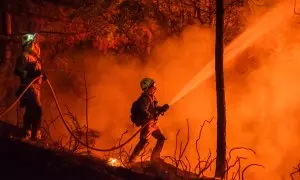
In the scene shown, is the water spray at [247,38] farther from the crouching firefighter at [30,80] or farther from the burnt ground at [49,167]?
the burnt ground at [49,167]

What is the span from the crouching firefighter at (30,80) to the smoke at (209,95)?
4573 millimetres

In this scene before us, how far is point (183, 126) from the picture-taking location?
13.8 m

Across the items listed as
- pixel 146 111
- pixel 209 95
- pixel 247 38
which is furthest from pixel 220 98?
pixel 247 38

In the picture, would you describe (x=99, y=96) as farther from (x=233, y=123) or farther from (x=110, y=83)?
(x=233, y=123)

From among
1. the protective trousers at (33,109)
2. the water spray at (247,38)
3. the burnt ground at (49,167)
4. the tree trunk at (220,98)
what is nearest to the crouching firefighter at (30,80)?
the protective trousers at (33,109)

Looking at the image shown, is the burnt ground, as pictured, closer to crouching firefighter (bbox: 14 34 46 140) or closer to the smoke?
crouching firefighter (bbox: 14 34 46 140)

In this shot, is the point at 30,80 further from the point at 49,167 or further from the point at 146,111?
the point at 49,167

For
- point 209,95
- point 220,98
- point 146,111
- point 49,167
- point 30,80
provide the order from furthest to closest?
point 209,95 → point 146,111 → point 30,80 → point 220,98 → point 49,167

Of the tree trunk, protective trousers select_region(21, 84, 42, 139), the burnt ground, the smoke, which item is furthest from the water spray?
the burnt ground

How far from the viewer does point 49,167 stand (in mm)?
6480

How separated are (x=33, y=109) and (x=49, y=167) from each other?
2.40 m

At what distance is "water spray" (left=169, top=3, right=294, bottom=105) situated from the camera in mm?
12616

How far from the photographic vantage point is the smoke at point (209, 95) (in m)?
13.3

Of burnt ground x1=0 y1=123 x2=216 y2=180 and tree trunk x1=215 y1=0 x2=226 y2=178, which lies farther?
tree trunk x1=215 y1=0 x2=226 y2=178
